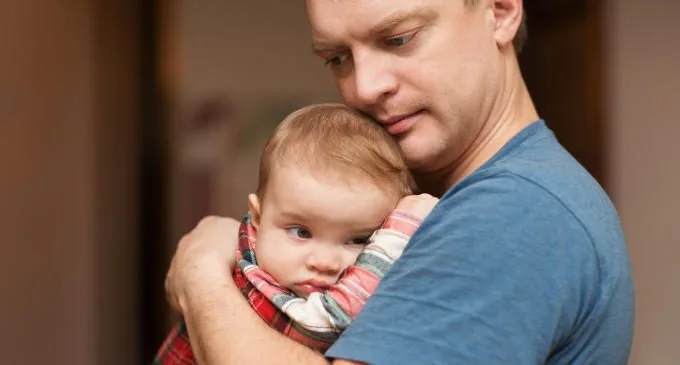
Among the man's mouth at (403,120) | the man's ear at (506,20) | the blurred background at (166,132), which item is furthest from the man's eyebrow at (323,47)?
the blurred background at (166,132)

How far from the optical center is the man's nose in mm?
1264

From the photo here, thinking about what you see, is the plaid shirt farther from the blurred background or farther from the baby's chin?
the blurred background

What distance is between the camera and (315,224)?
3.99 feet

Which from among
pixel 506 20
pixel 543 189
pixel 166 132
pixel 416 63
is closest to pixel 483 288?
pixel 543 189

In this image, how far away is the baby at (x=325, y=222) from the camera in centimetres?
117

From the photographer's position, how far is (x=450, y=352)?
3.36 feet

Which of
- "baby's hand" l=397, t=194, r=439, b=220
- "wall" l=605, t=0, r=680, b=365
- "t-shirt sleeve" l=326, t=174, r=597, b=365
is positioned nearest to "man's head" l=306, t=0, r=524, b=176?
"baby's hand" l=397, t=194, r=439, b=220

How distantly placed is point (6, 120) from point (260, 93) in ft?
2.65

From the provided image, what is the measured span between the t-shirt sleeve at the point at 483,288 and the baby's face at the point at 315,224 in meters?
0.13

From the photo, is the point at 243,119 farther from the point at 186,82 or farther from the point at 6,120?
the point at 6,120

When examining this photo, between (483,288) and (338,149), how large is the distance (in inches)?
10.9

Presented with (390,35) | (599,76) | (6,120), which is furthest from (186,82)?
(390,35)

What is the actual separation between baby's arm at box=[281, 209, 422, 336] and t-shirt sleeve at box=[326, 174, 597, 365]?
0.21ft

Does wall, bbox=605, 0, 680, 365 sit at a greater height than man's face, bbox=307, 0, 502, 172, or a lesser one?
lesser
